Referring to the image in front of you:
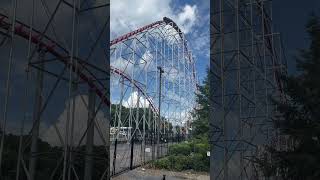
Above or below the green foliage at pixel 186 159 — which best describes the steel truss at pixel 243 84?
above

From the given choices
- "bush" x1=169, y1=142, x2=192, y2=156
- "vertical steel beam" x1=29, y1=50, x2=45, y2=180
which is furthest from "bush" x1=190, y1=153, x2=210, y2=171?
"vertical steel beam" x1=29, y1=50, x2=45, y2=180

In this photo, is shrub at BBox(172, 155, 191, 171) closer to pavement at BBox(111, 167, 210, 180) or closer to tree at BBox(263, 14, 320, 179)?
pavement at BBox(111, 167, 210, 180)

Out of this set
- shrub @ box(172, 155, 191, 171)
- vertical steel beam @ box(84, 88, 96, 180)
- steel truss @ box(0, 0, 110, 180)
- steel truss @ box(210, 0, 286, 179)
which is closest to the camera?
steel truss @ box(0, 0, 110, 180)

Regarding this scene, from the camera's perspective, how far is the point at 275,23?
18.7 meters

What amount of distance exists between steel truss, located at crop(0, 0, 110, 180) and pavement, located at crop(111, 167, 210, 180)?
6.68m

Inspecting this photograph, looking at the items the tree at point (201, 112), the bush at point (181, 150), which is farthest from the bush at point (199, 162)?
the tree at point (201, 112)

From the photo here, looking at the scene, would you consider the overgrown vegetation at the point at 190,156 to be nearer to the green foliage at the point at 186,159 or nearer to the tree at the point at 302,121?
the green foliage at the point at 186,159

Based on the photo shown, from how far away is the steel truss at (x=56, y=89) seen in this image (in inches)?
331

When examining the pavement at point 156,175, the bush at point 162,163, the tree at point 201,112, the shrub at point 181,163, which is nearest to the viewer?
the pavement at point 156,175

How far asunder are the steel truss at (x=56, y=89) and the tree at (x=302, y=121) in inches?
131

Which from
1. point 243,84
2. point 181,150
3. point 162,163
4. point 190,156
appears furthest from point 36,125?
point 181,150

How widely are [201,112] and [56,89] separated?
90.0ft

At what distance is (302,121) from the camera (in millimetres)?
9516

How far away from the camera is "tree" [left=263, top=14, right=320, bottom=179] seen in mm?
8997
